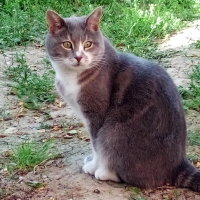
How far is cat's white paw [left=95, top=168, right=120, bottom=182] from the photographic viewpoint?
332cm

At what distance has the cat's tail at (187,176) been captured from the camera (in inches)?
125

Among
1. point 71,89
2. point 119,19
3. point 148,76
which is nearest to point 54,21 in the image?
point 71,89

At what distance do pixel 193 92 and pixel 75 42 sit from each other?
5.78 ft

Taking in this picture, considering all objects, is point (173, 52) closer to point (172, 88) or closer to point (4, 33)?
point (4, 33)

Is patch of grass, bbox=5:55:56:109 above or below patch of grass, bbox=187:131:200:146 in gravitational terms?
below

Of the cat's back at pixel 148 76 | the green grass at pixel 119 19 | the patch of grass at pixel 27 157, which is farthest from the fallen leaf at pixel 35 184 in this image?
the green grass at pixel 119 19

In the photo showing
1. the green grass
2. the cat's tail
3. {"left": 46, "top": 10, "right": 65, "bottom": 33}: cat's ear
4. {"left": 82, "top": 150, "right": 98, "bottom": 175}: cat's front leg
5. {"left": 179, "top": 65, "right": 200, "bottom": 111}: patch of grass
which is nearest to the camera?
the cat's tail

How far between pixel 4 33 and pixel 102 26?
1.23 metres

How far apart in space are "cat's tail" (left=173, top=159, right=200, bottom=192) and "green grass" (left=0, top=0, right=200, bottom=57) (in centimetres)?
279

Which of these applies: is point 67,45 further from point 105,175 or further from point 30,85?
point 30,85

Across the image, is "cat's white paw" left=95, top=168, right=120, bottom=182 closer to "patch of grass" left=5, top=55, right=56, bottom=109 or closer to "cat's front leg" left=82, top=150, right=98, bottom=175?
"cat's front leg" left=82, top=150, right=98, bottom=175

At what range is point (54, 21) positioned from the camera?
131 inches

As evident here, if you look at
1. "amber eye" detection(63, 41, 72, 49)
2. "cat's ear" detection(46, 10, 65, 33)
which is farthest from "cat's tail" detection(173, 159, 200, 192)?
"cat's ear" detection(46, 10, 65, 33)

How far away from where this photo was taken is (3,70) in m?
5.52
